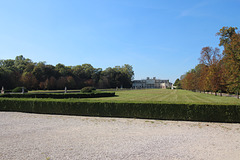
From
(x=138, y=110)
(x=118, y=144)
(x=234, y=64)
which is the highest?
(x=234, y=64)

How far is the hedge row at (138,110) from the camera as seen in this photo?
427 inches

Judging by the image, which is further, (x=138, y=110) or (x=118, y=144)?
(x=138, y=110)

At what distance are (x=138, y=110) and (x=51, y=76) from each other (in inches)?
2270

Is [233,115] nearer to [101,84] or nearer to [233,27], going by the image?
[233,27]

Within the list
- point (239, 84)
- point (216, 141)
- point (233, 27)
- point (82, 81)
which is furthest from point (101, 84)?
point (216, 141)

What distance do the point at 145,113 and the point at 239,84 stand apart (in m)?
14.8

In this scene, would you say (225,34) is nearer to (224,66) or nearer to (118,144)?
(224,66)

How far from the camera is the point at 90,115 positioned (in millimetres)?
12953

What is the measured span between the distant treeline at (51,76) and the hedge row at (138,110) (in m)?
45.5

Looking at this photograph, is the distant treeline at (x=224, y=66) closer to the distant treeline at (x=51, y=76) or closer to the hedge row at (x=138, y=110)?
the hedge row at (x=138, y=110)

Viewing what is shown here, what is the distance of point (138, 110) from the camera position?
12.0 metres

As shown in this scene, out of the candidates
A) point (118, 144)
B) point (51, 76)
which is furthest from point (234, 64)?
point (51, 76)

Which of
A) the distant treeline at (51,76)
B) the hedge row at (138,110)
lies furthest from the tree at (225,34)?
the distant treeline at (51,76)

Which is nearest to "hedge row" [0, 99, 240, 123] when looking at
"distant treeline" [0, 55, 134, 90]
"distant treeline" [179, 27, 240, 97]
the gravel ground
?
the gravel ground
